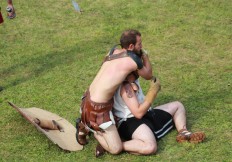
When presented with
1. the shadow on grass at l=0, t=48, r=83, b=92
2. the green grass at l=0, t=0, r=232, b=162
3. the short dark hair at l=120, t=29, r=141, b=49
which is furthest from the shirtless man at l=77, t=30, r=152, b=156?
the shadow on grass at l=0, t=48, r=83, b=92

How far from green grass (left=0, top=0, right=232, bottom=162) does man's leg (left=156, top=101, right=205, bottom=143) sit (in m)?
0.09

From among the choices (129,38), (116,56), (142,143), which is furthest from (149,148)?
(129,38)

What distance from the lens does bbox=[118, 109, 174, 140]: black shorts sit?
574 cm

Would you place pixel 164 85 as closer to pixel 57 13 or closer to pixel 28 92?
pixel 28 92

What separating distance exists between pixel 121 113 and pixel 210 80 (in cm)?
228

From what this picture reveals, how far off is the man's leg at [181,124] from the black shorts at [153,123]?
0.26 ft

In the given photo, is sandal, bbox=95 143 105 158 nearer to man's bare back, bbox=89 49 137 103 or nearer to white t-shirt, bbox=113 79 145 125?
white t-shirt, bbox=113 79 145 125

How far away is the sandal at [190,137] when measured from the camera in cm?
572

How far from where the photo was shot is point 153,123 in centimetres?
590

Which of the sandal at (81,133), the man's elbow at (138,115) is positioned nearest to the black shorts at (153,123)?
the man's elbow at (138,115)

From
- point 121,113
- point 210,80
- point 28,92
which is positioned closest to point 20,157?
point 121,113

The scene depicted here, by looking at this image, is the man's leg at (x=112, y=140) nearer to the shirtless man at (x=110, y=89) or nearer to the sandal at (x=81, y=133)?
the shirtless man at (x=110, y=89)

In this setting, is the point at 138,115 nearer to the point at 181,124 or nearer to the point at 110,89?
the point at 110,89

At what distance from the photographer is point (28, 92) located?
7.47m
